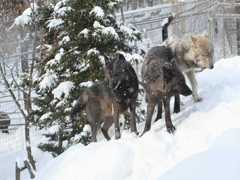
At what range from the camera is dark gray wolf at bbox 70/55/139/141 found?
707 centimetres

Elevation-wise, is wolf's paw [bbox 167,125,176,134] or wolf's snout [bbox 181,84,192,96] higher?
wolf's snout [bbox 181,84,192,96]

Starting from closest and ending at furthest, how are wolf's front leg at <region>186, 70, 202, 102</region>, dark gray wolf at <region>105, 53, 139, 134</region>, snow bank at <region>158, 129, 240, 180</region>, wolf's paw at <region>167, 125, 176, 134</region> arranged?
snow bank at <region>158, 129, 240, 180</region>, wolf's paw at <region>167, 125, 176, 134</region>, dark gray wolf at <region>105, 53, 139, 134</region>, wolf's front leg at <region>186, 70, 202, 102</region>

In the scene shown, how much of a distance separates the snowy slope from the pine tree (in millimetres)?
3026

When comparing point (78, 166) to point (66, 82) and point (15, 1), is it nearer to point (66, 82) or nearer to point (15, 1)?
point (66, 82)

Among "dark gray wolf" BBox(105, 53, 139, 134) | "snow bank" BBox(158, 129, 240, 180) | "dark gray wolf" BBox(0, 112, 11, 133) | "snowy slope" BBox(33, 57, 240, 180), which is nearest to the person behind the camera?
"snow bank" BBox(158, 129, 240, 180)

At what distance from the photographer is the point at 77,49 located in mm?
10250

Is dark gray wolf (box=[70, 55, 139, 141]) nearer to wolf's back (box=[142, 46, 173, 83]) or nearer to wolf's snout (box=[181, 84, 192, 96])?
wolf's back (box=[142, 46, 173, 83])

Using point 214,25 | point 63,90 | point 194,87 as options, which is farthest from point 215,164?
point 214,25

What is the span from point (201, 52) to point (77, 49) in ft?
11.6

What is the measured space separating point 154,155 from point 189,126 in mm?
764

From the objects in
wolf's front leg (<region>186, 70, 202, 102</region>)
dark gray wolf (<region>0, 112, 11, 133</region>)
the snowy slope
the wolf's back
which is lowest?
dark gray wolf (<region>0, 112, 11, 133</region>)

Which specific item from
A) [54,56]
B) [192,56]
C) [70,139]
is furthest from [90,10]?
[192,56]

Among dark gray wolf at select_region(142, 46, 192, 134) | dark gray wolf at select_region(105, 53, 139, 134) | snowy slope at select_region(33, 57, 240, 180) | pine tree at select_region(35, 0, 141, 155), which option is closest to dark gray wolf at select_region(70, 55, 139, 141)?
dark gray wolf at select_region(105, 53, 139, 134)

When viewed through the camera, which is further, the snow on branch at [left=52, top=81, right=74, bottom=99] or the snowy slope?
the snow on branch at [left=52, top=81, right=74, bottom=99]
